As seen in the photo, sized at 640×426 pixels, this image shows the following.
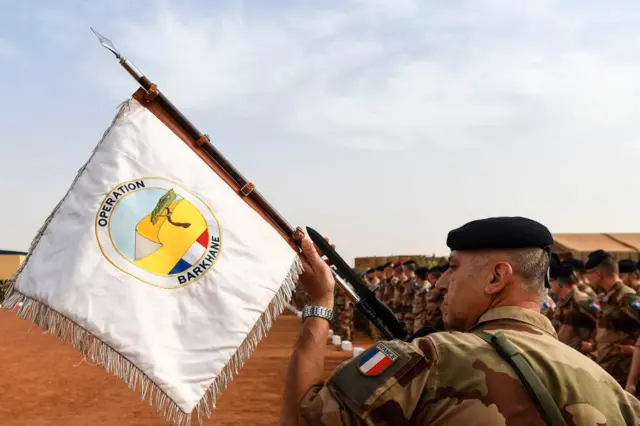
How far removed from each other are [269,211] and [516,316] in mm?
1294

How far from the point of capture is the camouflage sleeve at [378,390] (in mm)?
1228

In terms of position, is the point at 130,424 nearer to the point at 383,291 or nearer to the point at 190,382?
the point at 190,382

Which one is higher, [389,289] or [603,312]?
[603,312]

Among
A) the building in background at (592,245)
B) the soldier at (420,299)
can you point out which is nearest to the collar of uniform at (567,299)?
the soldier at (420,299)

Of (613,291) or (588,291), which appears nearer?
(613,291)

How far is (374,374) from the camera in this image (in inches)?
49.4

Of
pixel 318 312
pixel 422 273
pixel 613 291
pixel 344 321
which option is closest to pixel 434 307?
pixel 422 273

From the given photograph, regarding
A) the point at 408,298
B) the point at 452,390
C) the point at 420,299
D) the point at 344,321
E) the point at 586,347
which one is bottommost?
the point at 344,321

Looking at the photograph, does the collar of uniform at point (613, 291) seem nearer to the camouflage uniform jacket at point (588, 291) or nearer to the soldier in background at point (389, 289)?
the camouflage uniform jacket at point (588, 291)

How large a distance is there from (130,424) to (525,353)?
20.4 feet

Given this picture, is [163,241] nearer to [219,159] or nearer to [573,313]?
[219,159]

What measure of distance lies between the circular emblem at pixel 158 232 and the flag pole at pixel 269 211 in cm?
19

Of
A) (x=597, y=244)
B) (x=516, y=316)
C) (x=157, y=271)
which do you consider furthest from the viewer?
(x=597, y=244)

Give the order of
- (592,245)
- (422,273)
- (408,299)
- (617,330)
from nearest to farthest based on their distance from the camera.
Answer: (617,330), (422,273), (408,299), (592,245)
